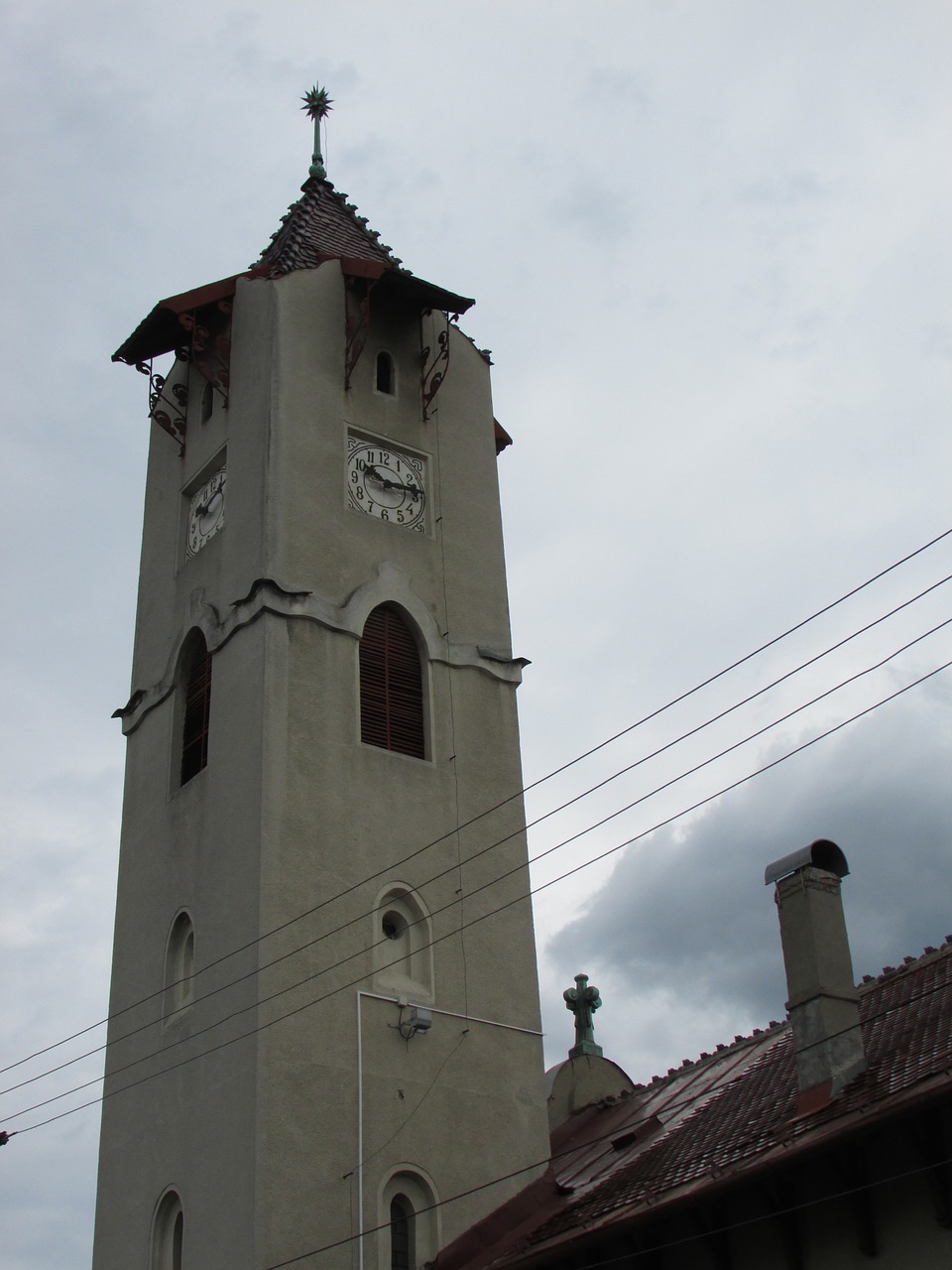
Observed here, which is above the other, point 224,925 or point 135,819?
point 135,819

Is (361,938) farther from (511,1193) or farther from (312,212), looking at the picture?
(312,212)

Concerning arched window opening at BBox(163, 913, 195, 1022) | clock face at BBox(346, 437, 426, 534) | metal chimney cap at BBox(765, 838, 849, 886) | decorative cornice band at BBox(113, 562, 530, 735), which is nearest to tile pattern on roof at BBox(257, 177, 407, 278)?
clock face at BBox(346, 437, 426, 534)

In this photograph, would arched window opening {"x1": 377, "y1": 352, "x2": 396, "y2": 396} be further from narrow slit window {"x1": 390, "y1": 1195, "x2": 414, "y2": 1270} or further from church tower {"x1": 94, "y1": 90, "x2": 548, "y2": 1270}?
narrow slit window {"x1": 390, "y1": 1195, "x2": 414, "y2": 1270}

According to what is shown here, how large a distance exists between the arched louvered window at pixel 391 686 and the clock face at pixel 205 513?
353 cm

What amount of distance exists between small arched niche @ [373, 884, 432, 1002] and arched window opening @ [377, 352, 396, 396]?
9.54 m

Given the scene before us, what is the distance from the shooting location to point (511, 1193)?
910 inches

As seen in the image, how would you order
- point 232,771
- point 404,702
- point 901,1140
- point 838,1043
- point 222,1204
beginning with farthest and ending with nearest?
point 404,702 → point 232,771 → point 222,1204 → point 838,1043 → point 901,1140

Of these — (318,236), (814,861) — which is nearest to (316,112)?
(318,236)

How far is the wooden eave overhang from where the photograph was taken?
29578mm

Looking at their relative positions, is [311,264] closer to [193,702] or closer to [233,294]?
[233,294]

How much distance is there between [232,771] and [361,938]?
3179 millimetres

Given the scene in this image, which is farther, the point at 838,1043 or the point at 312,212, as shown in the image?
the point at 312,212

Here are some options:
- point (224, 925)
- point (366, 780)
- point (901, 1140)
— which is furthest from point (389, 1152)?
point (901, 1140)

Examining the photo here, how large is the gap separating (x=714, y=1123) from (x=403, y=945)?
578 centimetres
